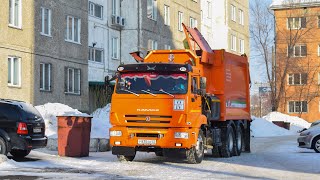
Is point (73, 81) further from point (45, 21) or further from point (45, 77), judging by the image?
point (45, 21)

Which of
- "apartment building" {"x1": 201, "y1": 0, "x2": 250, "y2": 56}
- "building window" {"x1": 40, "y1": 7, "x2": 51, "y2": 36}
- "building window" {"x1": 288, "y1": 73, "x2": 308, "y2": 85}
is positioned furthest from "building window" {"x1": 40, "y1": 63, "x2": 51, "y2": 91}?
"building window" {"x1": 288, "y1": 73, "x2": 308, "y2": 85}

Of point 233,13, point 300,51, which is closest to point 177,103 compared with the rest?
point 233,13

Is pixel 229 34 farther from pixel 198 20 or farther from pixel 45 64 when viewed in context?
pixel 45 64

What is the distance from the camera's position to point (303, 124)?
2336 inches

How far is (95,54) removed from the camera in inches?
1550

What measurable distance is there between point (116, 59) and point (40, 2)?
38.4 feet

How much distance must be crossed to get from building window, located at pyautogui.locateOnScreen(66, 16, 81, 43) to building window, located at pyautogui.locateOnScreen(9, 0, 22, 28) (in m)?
4.53

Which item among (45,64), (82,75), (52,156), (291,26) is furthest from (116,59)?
(291,26)

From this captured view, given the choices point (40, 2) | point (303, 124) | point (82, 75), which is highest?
point (40, 2)

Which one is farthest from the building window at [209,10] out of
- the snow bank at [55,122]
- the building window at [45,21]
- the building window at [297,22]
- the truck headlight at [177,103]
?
the truck headlight at [177,103]

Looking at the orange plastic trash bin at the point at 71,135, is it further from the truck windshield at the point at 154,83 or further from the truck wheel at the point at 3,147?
the truck wheel at the point at 3,147

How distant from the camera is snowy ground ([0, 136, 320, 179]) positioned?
47.0 feet

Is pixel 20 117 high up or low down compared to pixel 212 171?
up

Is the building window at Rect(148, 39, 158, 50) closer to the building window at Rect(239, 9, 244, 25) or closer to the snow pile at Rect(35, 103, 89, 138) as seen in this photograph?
the snow pile at Rect(35, 103, 89, 138)
